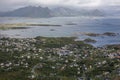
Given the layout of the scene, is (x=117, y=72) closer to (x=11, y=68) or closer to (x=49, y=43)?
(x=11, y=68)

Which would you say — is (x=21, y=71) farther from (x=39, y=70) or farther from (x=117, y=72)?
(x=117, y=72)

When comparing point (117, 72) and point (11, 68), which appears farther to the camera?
point (11, 68)

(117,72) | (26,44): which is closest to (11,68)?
(117,72)

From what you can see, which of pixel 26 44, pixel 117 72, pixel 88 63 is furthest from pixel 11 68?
pixel 26 44

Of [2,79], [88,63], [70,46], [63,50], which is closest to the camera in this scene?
[2,79]

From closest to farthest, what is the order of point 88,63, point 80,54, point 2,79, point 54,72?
1. point 2,79
2. point 54,72
3. point 88,63
4. point 80,54

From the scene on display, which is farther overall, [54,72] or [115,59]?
[115,59]
